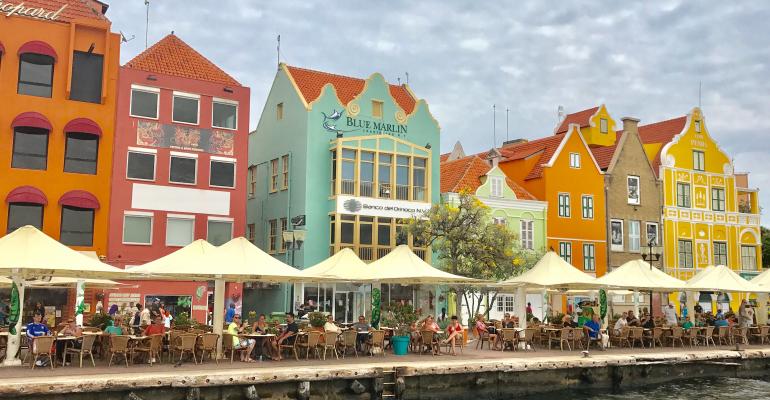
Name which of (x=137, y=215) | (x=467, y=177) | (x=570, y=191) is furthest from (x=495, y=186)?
(x=137, y=215)

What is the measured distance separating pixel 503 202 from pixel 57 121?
25528 mm

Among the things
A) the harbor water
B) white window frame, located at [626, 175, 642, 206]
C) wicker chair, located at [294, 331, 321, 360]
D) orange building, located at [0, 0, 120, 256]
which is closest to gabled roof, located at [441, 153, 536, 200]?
white window frame, located at [626, 175, 642, 206]

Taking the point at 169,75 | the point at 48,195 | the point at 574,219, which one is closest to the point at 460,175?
the point at 574,219

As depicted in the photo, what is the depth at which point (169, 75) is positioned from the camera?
38.9 meters

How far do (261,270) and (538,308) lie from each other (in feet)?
100

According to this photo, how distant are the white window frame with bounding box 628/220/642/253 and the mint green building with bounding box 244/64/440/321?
53.1 ft

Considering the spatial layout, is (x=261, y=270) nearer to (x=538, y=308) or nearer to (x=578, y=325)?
(x=578, y=325)

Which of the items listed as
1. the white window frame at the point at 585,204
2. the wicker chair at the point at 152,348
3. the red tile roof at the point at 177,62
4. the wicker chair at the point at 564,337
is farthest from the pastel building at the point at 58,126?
the white window frame at the point at 585,204

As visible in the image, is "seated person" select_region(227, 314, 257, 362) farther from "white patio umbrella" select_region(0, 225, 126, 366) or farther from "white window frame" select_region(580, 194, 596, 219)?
"white window frame" select_region(580, 194, 596, 219)

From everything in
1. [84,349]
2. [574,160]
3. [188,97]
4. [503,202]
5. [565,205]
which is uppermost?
[188,97]

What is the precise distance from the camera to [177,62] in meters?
40.8

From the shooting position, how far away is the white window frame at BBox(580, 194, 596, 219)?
5284 centimetres

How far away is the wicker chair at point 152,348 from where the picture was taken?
22094mm

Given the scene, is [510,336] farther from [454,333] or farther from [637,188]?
[637,188]
